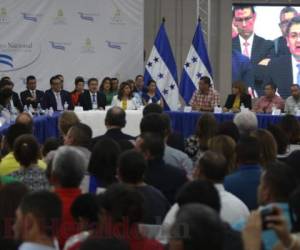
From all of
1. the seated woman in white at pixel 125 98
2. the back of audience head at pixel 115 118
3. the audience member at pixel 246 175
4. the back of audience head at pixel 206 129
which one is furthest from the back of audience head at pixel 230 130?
the seated woman in white at pixel 125 98

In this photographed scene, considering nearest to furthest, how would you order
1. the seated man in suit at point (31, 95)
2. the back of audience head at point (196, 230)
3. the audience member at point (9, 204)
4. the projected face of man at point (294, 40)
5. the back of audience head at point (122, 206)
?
the back of audience head at point (196, 230) → the back of audience head at point (122, 206) → the audience member at point (9, 204) → the seated man in suit at point (31, 95) → the projected face of man at point (294, 40)

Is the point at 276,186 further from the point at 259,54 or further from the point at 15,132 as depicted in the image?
the point at 259,54

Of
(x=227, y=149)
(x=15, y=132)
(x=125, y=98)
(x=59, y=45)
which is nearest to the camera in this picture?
(x=227, y=149)

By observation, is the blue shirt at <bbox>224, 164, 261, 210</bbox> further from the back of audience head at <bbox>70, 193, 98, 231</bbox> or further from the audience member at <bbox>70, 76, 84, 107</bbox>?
the audience member at <bbox>70, 76, 84, 107</bbox>

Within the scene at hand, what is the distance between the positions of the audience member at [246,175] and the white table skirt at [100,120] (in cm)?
624

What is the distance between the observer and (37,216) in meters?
2.71

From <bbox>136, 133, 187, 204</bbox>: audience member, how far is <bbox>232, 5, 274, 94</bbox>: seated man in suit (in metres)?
11.6

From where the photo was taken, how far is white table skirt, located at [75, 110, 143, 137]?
10.7m

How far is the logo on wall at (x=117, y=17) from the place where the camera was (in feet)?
45.5

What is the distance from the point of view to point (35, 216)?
8.91ft

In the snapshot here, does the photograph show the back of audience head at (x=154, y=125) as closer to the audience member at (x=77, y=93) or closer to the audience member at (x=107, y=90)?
the audience member at (x=77, y=93)

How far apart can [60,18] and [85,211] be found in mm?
10818

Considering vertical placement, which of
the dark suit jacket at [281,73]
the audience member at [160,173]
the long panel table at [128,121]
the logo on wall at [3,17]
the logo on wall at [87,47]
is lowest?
the long panel table at [128,121]

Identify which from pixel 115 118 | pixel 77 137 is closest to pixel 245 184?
pixel 77 137
